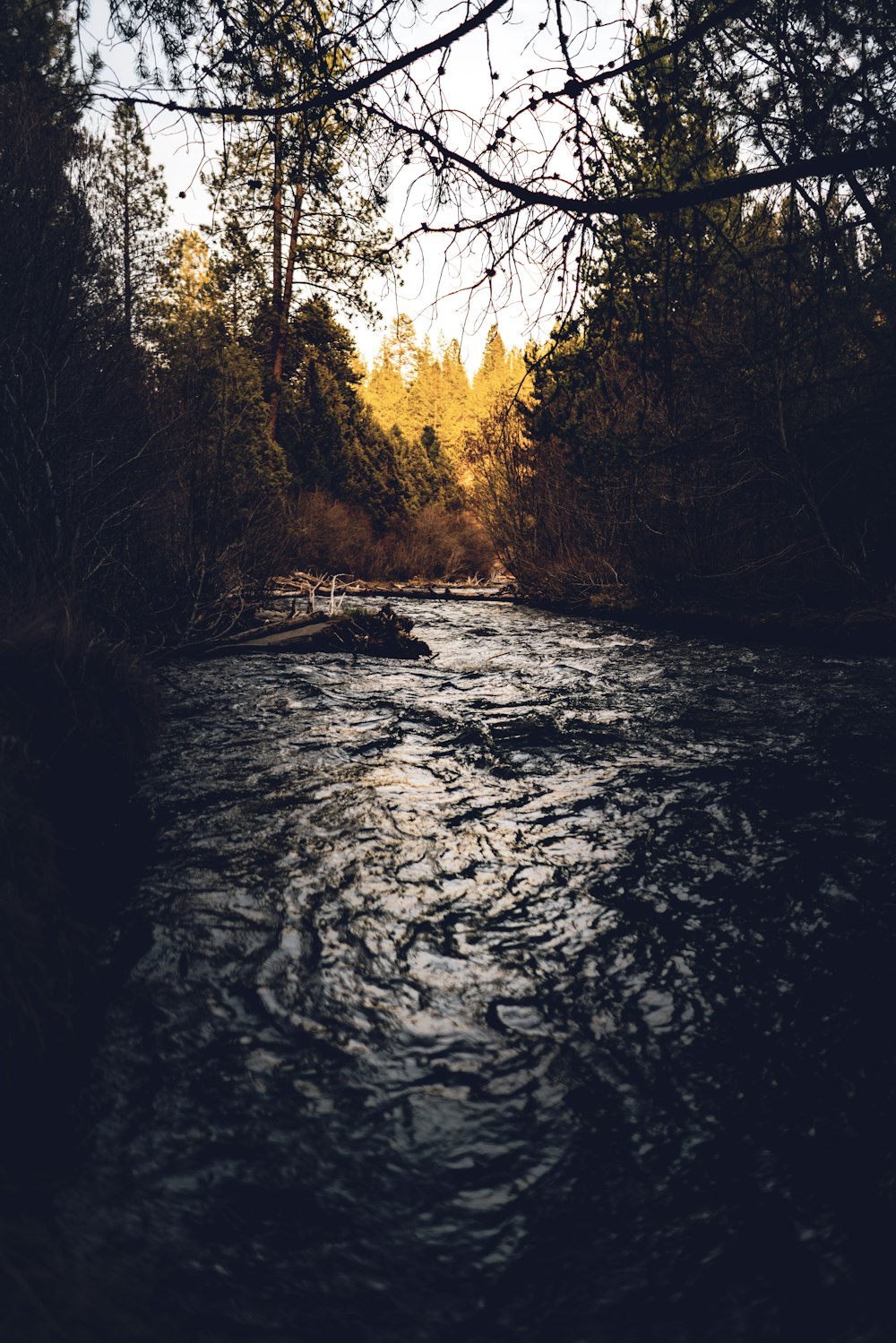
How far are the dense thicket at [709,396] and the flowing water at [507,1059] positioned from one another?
8.49 ft

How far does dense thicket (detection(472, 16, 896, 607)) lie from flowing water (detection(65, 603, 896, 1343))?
8.49ft

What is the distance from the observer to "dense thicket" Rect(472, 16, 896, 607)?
391cm

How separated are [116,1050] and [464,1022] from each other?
129cm

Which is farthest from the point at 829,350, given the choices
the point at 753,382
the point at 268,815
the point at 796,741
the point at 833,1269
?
the point at 833,1269

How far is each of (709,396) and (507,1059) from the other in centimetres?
1053

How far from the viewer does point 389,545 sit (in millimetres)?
22578

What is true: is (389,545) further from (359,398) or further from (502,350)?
(502,350)

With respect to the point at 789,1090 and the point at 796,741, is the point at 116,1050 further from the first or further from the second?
the point at 796,741

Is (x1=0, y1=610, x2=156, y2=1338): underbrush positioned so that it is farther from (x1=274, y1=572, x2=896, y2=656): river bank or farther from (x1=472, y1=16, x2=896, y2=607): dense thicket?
(x1=274, y1=572, x2=896, y2=656): river bank

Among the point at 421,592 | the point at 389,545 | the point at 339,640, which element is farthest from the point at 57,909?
the point at 389,545

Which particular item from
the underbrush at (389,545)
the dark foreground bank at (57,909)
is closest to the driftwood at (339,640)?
the dark foreground bank at (57,909)

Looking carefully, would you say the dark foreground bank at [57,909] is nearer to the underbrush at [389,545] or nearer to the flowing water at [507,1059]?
the flowing water at [507,1059]

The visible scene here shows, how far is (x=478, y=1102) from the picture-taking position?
2.78m

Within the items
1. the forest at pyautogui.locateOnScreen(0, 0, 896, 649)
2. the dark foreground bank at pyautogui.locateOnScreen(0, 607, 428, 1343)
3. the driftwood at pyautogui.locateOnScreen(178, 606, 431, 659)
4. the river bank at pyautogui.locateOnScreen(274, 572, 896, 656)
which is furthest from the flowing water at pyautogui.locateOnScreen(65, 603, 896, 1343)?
the river bank at pyautogui.locateOnScreen(274, 572, 896, 656)
